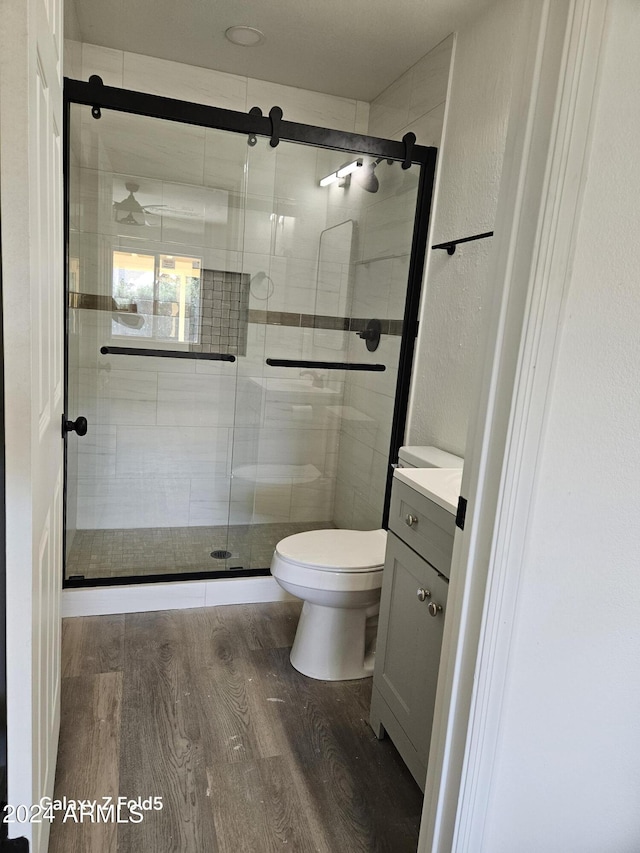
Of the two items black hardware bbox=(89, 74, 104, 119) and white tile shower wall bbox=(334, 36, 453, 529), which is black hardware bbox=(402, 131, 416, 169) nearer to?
white tile shower wall bbox=(334, 36, 453, 529)

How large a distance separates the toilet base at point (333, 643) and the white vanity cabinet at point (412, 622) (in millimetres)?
270

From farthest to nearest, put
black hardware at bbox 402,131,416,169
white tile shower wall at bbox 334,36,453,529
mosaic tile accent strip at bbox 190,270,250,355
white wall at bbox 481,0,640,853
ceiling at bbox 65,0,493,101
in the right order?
mosaic tile accent strip at bbox 190,270,250,355
white tile shower wall at bbox 334,36,453,529
black hardware at bbox 402,131,416,169
ceiling at bbox 65,0,493,101
white wall at bbox 481,0,640,853

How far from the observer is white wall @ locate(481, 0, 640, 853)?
936 millimetres

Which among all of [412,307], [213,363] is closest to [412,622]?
[412,307]

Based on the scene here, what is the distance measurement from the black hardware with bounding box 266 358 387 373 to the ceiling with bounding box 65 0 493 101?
1.36 meters

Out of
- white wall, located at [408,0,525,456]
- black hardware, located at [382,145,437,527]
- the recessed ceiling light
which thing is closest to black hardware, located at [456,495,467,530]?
white wall, located at [408,0,525,456]

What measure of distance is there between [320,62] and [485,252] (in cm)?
133

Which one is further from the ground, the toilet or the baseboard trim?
the toilet

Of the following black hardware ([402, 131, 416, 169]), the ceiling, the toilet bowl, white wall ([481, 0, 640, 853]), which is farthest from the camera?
black hardware ([402, 131, 416, 169])

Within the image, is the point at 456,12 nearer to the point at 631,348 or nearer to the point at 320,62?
the point at 320,62

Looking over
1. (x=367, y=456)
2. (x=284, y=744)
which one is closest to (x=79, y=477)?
(x=367, y=456)

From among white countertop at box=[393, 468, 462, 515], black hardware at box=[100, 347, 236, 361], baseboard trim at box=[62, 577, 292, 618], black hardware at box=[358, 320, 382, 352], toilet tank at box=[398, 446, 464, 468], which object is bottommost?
baseboard trim at box=[62, 577, 292, 618]

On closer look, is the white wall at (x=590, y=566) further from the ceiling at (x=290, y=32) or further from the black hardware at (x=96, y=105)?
the black hardware at (x=96, y=105)

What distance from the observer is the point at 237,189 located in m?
2.71
